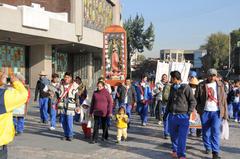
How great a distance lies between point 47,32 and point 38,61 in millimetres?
6068

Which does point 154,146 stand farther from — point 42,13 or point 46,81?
point 42,13

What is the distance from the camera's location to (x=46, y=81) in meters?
14.6

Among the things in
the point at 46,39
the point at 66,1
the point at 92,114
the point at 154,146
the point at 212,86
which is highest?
the point at 66,1

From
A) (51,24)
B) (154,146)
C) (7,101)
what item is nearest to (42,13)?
(51,24)

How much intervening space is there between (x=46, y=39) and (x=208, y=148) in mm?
27515

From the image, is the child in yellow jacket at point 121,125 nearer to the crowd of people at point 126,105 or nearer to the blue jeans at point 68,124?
the crowd of people at point 126,105

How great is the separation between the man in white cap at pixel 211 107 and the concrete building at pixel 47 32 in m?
21.7

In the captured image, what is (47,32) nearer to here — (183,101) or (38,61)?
(38,61)

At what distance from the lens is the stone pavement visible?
29.1 feet

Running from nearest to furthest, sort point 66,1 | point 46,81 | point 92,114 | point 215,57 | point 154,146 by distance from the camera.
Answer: point 154,146, point 92,114, point 46,81, point 66,1, point 215,57

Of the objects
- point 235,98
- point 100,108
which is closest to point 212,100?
point 100,108

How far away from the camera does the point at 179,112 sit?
27.7 feet

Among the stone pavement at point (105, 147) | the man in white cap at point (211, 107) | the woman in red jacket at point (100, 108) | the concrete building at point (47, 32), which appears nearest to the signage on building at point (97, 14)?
the concrete building at point (47, 32)

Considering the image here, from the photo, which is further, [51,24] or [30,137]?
[51,24]
